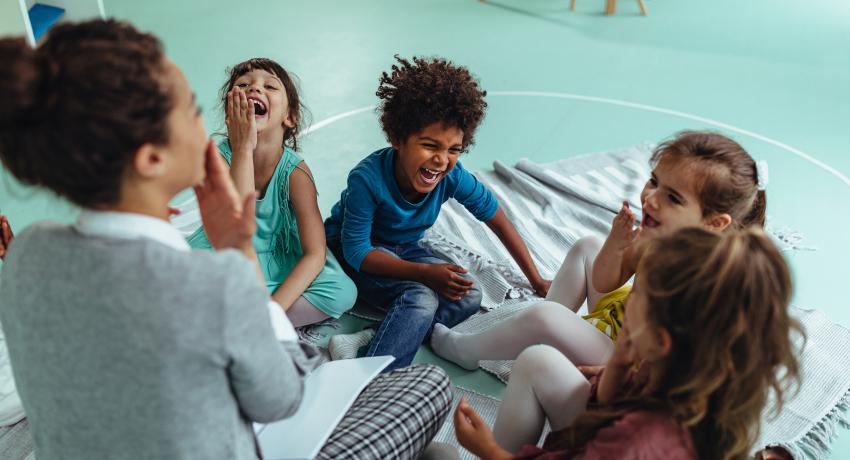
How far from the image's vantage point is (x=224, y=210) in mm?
1000

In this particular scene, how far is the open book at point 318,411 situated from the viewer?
107 centimetres

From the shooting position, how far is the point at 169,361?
0.79 m

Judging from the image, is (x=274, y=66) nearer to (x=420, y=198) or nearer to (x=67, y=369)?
(x=420, y=198)

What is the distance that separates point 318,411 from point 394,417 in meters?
0.12

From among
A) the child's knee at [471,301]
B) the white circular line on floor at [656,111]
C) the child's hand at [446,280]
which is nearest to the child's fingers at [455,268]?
the child's hand at [446,280]

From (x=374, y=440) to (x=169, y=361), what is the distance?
439 millimetres

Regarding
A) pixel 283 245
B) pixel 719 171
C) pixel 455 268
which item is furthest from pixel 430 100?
pixel 719 171

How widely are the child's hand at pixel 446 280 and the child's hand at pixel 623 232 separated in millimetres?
371

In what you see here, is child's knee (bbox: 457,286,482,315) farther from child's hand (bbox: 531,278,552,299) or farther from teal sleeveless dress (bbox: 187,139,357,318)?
teal sleeveless dress (bbox: 187,139,357,318)

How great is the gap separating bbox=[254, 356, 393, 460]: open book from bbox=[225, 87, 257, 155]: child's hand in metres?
0.58

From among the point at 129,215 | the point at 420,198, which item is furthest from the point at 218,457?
the point at 420,198

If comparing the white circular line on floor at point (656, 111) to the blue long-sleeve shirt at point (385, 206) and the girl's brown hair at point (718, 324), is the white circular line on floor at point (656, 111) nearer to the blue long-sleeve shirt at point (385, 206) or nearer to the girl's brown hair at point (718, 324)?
the blue long-sleeve shirt at point (385, 206)

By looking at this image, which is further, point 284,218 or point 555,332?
point 284,218

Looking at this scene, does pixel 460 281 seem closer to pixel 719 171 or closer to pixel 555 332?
pixel 555 332
